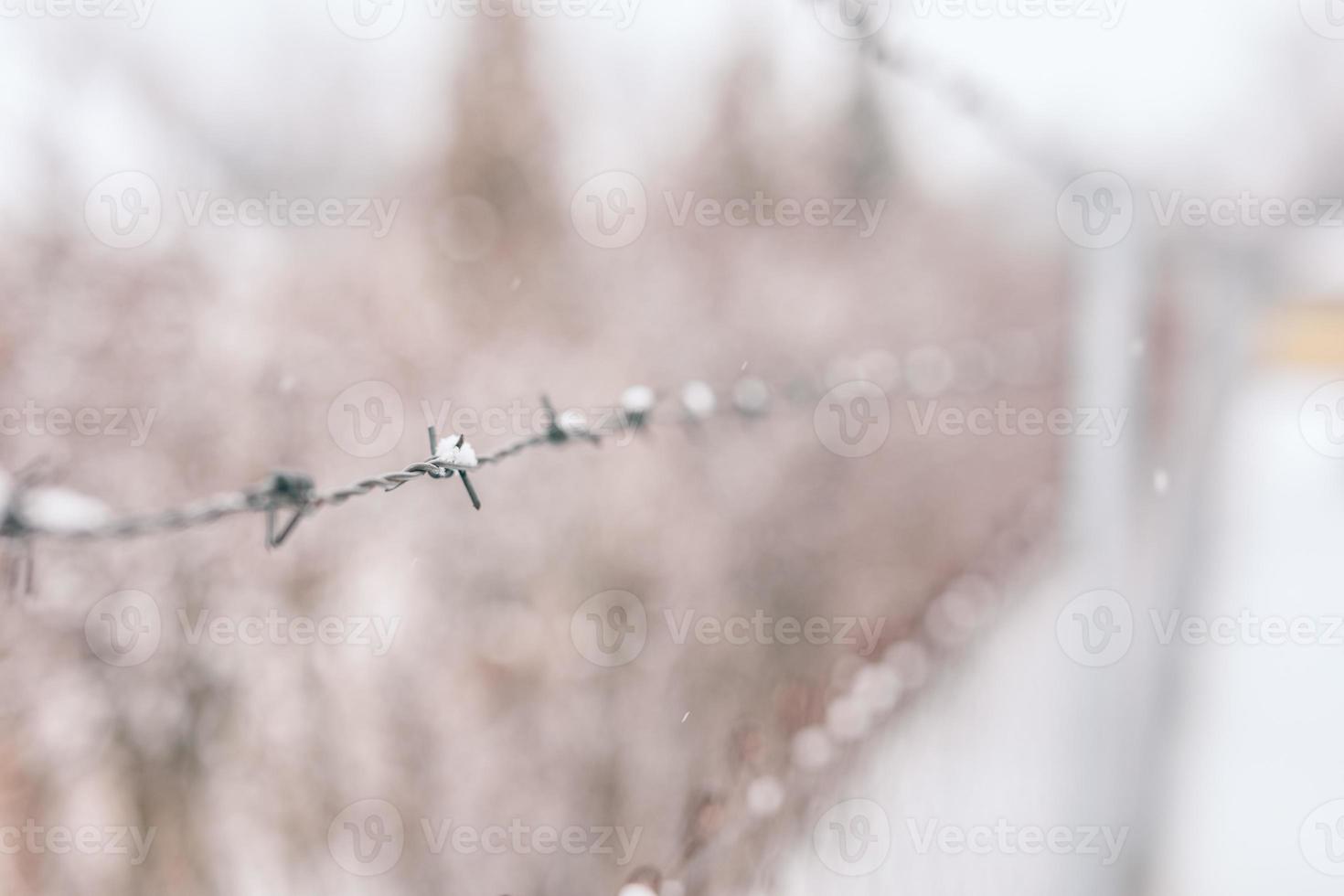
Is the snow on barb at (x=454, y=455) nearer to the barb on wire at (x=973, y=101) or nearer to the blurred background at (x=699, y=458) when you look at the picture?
the blurred background at (x=699, y=458)

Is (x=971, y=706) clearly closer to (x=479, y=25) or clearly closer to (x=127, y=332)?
(x=127, y=332)

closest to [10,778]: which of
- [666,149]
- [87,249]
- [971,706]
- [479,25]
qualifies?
[87,249]

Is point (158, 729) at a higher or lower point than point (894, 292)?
lower

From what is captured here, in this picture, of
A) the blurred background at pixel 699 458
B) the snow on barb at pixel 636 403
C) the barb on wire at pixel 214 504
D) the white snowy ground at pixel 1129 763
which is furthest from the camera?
the blurred background at pixel 699 458

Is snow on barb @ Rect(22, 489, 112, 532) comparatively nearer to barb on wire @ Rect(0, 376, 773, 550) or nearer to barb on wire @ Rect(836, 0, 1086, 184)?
barb on wire @ Rect(0, 376, 773, 550)

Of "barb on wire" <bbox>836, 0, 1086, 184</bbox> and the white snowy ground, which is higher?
"barb on wire" <bbox>836, 0, 1086, 184</bbox>

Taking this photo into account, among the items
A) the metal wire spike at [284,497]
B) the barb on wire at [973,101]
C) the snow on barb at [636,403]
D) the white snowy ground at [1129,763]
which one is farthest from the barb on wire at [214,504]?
the white snowy ground at [1129,763]

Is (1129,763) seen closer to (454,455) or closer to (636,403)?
(636,403)

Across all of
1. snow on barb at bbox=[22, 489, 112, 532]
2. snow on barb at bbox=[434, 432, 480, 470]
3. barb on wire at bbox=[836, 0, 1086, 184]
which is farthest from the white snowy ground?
snow on barb at bbox=[22, 489, 112, 532]

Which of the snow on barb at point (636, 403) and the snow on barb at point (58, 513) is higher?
the snow on barb at point (636, 403)
